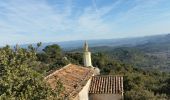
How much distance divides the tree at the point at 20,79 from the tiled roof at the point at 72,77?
4501 mm

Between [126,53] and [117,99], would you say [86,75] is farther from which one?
[126,53]

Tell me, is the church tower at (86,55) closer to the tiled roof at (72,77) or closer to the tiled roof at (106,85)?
the tiled roof at (72,77)

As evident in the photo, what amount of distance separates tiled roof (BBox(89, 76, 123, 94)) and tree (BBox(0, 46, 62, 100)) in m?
9.44

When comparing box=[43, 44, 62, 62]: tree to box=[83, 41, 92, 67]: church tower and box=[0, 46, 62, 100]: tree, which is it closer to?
box=[83, 41, 92, 67]: church tower

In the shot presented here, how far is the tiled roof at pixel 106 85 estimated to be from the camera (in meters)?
17.3

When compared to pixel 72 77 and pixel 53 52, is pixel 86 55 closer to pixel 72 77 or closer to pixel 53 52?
pixel 72 77

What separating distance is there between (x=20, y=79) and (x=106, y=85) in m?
10.8

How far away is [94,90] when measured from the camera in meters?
17.6

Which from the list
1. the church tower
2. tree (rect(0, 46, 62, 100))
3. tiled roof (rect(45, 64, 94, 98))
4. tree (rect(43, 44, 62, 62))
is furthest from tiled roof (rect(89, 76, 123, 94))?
tree (rect(43, 44, 62, 62))

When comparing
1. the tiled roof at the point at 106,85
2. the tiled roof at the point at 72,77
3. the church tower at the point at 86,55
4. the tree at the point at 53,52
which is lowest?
the tree at the point at 53,52

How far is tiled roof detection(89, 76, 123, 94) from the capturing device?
17312 millimetres

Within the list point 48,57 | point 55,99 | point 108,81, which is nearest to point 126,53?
point 48,57

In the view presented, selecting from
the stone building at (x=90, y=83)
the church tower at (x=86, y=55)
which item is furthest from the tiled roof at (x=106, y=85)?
the church tower at (x=86, y=55)

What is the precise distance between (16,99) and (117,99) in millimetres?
10523
